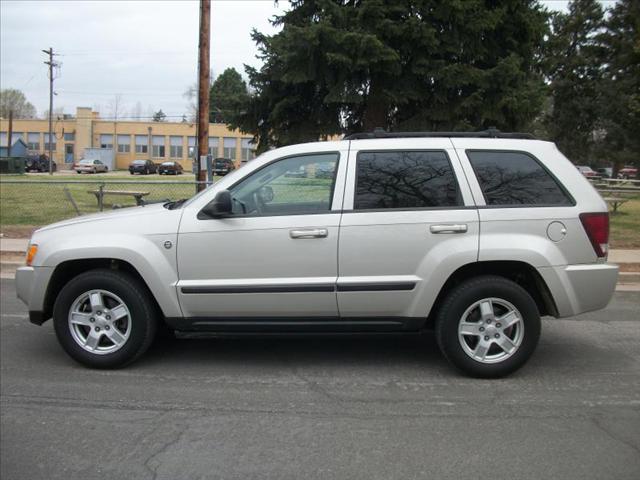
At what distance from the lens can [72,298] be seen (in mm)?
4863

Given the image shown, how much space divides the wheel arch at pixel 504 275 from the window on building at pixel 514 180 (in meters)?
0.49

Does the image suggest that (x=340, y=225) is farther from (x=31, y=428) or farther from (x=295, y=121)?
(x=295, y=121)

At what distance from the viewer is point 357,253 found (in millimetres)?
4637

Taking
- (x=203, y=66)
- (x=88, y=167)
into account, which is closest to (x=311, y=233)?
(x=203, y=66)

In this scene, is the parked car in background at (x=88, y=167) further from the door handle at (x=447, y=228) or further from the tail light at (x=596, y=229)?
the tail light at (x=596, y=229)

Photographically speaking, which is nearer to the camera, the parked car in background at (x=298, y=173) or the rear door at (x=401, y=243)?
the rear door at (x=401, y=243)

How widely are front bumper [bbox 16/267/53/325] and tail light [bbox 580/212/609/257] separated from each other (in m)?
4.25

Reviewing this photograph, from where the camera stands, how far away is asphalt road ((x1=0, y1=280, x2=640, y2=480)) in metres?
3.39

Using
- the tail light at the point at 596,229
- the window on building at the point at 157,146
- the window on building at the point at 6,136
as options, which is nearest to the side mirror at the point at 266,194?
the tail light at the point at 596,229

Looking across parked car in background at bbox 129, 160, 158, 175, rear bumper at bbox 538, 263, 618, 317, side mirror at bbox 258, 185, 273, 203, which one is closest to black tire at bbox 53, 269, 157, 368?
side mirror at bbox 258, 185, 273, 203

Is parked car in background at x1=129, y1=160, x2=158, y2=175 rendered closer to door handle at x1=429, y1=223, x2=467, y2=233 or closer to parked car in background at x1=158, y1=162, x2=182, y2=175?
parked car in background at x1=158, y1=162, x2=182, y2=175

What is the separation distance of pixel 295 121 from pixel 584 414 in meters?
13.0

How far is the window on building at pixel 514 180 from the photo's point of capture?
15.6ft

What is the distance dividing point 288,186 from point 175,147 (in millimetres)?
82226
